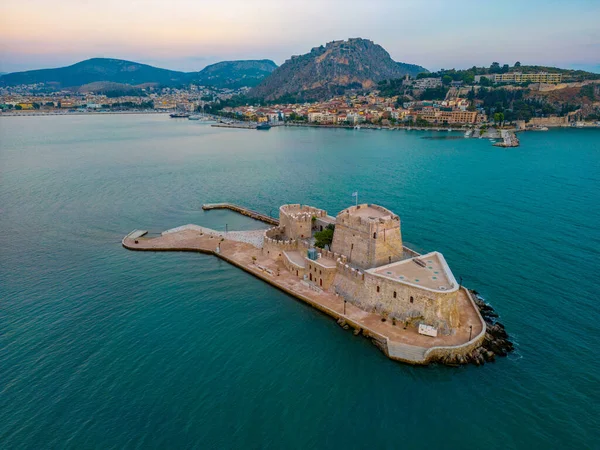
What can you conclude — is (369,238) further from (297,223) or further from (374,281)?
(297,223)

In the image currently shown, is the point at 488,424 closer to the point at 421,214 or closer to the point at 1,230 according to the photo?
the point at 421,214

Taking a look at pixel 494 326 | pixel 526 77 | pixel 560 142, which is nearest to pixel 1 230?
pixel 494 326

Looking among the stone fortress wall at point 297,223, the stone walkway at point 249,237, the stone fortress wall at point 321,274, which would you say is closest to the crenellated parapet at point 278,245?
the stone fortress wall at point 297,223

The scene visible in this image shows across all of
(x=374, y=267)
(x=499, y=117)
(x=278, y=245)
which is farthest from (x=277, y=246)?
(x=499, y=117)

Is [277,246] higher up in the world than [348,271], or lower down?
lower down

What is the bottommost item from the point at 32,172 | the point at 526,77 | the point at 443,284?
the point at 32,172

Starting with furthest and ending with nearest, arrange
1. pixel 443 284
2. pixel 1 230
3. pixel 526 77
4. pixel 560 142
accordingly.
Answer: pixel 526 77
pixel 560 142
pixel 1 230
pixel 443 284

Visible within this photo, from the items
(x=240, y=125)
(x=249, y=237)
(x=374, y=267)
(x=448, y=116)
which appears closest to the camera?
(x=374, y=267)
